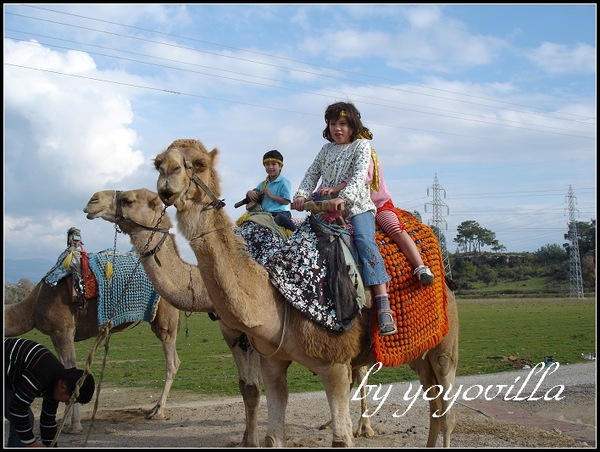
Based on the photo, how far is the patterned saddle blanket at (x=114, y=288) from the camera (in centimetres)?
931

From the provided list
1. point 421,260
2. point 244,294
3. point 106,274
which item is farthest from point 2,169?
point 106,274

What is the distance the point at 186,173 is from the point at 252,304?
1.11 meters

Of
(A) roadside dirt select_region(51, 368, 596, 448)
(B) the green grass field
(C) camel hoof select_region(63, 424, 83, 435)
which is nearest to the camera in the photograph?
(A) roadside dirt select_region(51, 368, 596, 448)

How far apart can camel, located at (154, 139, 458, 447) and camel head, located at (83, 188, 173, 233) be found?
244 cm

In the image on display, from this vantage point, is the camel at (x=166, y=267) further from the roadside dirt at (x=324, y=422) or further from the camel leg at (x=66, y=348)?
the camel leg at (x=66, y=348)

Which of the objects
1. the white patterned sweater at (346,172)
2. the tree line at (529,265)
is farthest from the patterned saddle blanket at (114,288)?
the tree line at (529,265)

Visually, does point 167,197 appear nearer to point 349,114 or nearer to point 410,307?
point 349,114

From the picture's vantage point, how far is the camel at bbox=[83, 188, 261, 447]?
7.14 m

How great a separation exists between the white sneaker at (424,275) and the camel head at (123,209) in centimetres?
308

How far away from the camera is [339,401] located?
5.23 meters

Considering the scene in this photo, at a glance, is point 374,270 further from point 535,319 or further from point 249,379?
point 535,319

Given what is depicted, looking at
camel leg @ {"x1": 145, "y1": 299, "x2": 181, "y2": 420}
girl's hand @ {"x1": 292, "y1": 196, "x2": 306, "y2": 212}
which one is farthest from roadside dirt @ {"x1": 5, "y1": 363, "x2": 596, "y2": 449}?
girl's hand @ {"x1": 292, "y1": 196, "x2": 306, "y2": 212}


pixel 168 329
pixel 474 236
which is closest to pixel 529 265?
pixel 474 236

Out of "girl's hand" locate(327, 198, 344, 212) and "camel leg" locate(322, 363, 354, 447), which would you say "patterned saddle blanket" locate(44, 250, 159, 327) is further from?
"camel leg" locate(322, 363, 354, 447)
